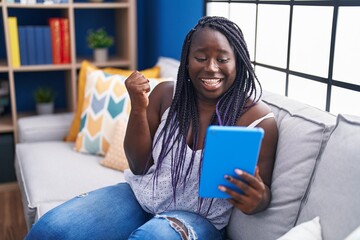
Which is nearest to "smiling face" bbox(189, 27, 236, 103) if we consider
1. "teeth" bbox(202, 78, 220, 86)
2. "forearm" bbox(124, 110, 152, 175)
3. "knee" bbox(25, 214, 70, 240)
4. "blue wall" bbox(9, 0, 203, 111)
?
"teeth" bbox(202, 78, 220, 86)

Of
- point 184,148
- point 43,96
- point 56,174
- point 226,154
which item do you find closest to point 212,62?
point 184,148

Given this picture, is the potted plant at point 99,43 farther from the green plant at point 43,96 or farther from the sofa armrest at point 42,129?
the sofa armrest at point 42,129

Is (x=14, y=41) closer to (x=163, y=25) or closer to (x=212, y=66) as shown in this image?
(x=163, y=25)

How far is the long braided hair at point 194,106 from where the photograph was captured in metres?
1.37

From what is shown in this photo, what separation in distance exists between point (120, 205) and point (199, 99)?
1.41ft

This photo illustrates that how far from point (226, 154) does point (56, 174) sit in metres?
1.14

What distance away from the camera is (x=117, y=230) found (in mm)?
1391

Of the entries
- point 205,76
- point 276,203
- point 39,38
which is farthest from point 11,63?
point 276,203

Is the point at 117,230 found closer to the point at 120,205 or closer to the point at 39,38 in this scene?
the point at 120,205

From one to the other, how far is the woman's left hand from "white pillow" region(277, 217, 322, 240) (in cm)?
13

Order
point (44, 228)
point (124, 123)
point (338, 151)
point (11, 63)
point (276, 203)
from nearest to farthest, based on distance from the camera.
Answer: point (338, 151) < point (276, 203) < point (44, 228) < point (124, 123) < point (11, 63)

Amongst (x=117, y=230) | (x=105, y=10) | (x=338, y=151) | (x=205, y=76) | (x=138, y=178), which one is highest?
(x=105, y=10)

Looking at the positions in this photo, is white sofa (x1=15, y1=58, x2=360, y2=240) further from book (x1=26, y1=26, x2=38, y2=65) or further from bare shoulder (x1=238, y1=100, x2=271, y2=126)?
book (x1=26, y1=26, x2=38, y2=65)

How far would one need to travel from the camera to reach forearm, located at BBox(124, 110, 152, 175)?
1.42m
